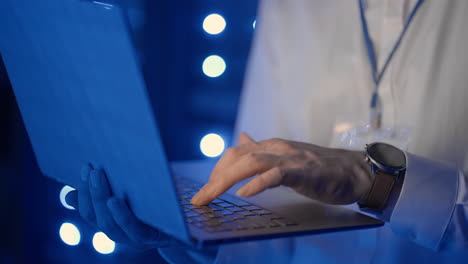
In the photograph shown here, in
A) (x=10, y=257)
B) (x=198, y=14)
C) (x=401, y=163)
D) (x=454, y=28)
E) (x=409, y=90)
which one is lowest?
(x=10, y=257)

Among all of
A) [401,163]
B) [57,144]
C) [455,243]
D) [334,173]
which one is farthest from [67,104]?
[455,243]

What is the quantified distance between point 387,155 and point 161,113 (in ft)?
3.62

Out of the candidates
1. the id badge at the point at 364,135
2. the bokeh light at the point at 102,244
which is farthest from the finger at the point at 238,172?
the bokeh light at the point at 102,244

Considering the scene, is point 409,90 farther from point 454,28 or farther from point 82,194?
point 82,194

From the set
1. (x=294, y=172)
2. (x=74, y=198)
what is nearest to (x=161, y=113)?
(x=74, y=198)

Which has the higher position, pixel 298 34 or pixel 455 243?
pixel 298 34

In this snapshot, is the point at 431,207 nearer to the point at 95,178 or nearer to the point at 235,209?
the point at 235,209

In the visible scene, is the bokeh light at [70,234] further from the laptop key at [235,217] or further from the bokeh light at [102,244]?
the laptop key at [235,217]

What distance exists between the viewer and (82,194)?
2.58ft

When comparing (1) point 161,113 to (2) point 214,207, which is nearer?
(2) point 214,207

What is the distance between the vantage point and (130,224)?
0.70 m

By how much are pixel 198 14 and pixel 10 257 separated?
1.02 meters

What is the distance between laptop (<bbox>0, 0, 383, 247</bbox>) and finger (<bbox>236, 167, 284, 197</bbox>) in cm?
4

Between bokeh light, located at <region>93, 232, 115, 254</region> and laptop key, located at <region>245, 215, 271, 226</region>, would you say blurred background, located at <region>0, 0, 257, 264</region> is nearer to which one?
bokeh light, located at <region>93, 232, 115, 254</region>
